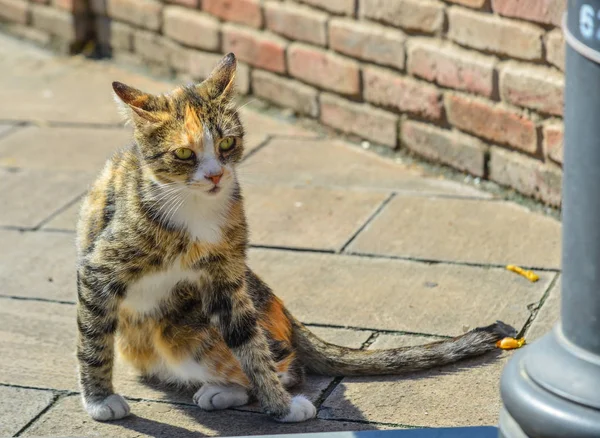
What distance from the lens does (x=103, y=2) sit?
7.52 m

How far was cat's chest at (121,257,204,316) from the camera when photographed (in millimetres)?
3383

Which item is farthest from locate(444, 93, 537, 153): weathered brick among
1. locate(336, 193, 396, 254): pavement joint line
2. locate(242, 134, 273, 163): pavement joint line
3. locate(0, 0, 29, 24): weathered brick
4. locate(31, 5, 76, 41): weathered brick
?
locate(0, 0, 29, 24): weathered brick

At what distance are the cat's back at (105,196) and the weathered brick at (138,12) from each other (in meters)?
3.63

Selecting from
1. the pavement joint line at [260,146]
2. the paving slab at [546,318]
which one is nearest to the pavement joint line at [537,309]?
the paving slab at [546,318]

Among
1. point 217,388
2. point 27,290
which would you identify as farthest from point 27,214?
point 217,388

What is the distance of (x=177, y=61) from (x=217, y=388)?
389cm

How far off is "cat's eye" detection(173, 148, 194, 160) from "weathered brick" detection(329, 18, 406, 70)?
255cm

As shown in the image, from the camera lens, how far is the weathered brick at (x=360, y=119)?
5.79 m

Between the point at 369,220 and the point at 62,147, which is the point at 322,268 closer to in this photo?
the point at 369,220

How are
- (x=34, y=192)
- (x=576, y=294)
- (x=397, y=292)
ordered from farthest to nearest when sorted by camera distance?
(x=34, y=192), (x=397, y=292), (x=576, y=294)

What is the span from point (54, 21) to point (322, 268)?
13.6ft

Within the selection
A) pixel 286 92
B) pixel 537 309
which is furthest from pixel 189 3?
pixel 537 309

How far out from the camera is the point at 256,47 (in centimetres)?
639

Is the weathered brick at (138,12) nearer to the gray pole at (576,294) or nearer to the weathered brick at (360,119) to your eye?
the weathered brick at (360,119)
